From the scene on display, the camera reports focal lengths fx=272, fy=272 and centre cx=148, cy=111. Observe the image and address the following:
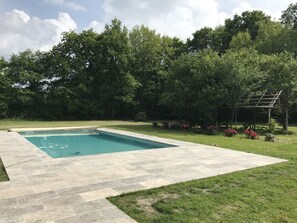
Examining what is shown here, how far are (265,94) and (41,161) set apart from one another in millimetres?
12355

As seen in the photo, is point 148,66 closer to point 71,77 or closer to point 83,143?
Answer: point 71,77

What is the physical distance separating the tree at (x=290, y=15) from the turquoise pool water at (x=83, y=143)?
26984 mm

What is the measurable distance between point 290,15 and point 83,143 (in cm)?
2988

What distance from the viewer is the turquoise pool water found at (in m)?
10.5

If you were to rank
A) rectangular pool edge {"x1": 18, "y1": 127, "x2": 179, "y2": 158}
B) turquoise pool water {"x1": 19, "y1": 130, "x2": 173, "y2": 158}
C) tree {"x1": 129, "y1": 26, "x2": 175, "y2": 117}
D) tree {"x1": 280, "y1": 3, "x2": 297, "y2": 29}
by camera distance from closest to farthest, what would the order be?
rectangular pool edge {"x1": 18, "y1": 127, "x2": 179, "y2": 158}
turquoise pool water {"x1": 19, "y1": 130, "x2": 173, "y2": 158}
tree {"x1": 129, "y1": 26, "x2": 175, "y2": 117}
tree {"x1": 280, "y1": 3, "x2": 297, "y2": 29}

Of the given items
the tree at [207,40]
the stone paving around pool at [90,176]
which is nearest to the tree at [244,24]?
the tree at [207,40]

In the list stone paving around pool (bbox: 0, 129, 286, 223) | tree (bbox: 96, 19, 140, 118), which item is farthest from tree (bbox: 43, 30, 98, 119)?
stone paving around pool (bbox: 0, 129, 286, 223)

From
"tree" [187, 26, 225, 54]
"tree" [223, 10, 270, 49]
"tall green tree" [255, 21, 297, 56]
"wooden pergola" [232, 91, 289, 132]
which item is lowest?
"wooden pergola" [232, 91, 289, 132]

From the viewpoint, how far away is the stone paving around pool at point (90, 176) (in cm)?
342

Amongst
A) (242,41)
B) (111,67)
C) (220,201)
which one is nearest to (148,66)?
(111,67)

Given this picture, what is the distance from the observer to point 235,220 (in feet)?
10.8

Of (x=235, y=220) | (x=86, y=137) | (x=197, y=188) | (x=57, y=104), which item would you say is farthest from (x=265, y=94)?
(x=57, y=104)

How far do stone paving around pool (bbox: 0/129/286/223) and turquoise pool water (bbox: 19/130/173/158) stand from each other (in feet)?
7.48

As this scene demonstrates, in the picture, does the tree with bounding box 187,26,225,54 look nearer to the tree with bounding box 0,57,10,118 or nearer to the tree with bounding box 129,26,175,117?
the tree with bounding box 129,26,175,117
